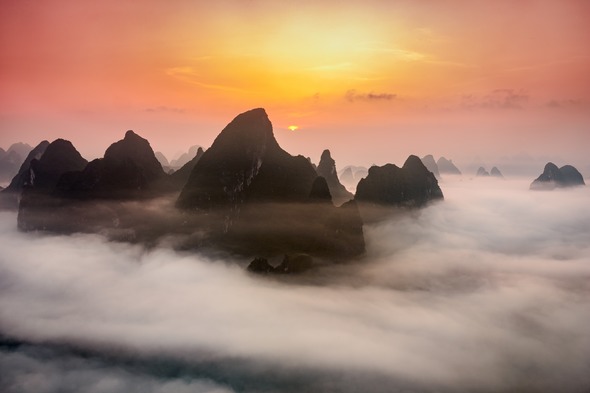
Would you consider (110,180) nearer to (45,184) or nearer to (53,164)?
(45,184)

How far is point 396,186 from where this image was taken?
119 meters

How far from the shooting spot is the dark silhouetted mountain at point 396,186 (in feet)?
378

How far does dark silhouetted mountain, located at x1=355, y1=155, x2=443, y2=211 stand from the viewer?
4530 inches

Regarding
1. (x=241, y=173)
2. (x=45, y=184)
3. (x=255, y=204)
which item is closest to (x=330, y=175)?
(x=255, y=204)

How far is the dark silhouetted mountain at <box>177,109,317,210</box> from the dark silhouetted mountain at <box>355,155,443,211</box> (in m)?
34.1

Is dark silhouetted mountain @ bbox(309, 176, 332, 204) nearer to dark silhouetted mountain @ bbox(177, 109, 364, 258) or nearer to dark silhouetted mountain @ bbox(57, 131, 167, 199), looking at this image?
dark silhouetted mountain @ bbox(177, 109, 364, 258)

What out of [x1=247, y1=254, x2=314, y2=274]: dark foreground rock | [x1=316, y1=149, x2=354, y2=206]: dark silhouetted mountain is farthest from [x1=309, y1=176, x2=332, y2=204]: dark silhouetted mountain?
[x1=316, y1=149, x2=354, y2=206]: dark silhouetted mountain

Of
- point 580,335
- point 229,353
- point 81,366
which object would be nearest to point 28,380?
point 81,366

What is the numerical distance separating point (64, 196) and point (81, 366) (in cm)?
4694

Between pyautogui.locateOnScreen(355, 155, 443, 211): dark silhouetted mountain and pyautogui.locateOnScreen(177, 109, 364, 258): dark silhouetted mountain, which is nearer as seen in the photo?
pyautogui.locateOnScreen(177, 109, 364, 258): dark silhouetted mountain

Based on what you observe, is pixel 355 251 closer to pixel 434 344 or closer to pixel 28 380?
pixel 434 344

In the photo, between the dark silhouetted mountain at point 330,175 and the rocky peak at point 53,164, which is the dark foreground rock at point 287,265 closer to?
the dark silhouetted mountain at point 330,175

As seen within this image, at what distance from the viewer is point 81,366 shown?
6141cm

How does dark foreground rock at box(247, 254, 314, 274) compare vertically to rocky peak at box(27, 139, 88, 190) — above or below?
below
